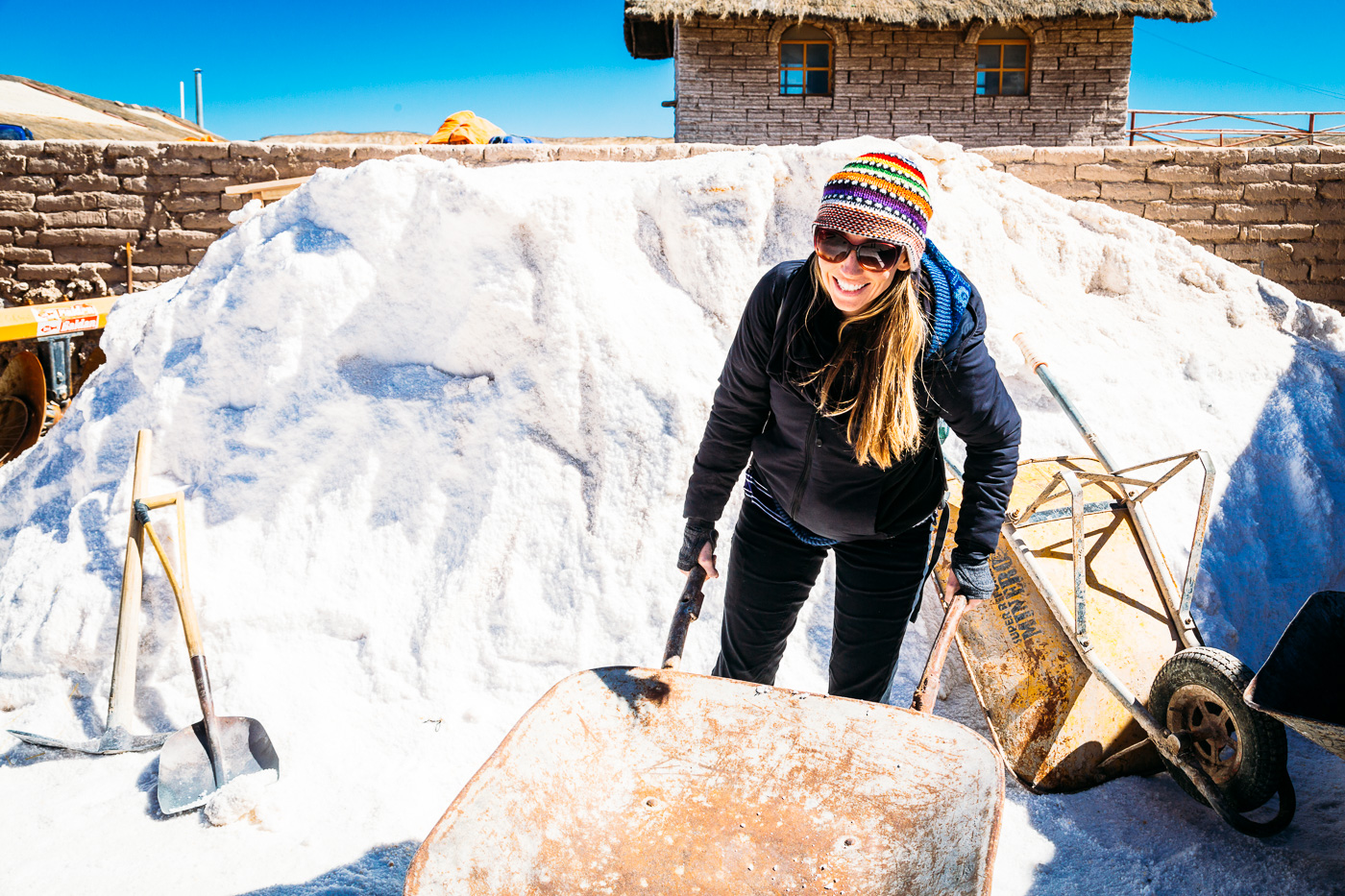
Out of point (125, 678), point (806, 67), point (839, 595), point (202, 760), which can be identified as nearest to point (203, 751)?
point (202, 760)

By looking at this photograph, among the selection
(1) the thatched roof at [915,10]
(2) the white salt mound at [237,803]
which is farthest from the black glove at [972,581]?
(1) the thatched roof at [915,10]

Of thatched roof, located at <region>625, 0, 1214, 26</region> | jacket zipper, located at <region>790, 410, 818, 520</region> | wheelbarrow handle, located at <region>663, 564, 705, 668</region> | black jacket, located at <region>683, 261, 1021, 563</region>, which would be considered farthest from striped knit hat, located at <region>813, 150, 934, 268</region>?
thatched roof, located at <region>625, 0, 1214, 26</region>

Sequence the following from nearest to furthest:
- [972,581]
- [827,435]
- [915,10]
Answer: [827,435] < [972,581] < [915,10]

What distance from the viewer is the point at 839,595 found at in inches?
76.7

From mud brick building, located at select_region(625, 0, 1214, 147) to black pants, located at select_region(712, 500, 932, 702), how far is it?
9287 mm

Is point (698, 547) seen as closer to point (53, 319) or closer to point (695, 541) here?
point (695, 541)

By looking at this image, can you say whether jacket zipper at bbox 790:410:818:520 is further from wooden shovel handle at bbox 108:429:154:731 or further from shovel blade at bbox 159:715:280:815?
wooden shovel handle at bbox 108:429:154:731

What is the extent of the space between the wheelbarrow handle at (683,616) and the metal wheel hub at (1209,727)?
155 cm

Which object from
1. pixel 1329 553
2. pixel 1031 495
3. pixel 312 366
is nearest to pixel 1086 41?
pixel 1329 553

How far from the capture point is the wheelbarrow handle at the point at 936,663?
1647 mm

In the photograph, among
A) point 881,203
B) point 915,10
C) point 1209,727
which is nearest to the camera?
point 881,203

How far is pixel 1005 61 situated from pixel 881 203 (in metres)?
10.8

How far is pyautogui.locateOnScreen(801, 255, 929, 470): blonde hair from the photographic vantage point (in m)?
1.51

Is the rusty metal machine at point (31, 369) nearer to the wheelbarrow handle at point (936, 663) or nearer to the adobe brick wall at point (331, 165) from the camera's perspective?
the adobe brick wall at point (331, 165)
